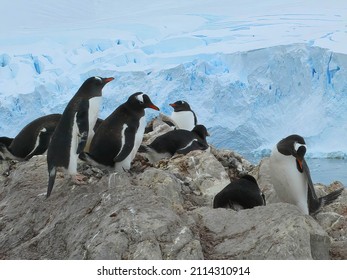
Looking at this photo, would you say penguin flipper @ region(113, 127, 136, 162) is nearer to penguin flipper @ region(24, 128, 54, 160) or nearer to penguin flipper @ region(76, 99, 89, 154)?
penguin flipper @ region(76, 99, 89, 154)

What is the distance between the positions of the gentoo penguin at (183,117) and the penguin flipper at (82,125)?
110 inches

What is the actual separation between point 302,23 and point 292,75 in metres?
1.91

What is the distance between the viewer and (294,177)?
3389 mm

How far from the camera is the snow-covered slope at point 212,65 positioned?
766 cm

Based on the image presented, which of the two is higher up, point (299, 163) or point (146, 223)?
point (146, 223)

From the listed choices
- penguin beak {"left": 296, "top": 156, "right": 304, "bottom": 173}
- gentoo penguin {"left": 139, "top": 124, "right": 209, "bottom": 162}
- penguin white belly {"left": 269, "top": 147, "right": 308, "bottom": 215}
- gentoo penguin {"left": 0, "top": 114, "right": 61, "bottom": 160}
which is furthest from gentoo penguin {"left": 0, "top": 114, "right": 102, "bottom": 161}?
penguin beak {"left": 296, "top": 156, "right": 304, "bottom": 173}

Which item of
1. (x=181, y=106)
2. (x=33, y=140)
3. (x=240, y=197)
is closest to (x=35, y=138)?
(x=33, y=140)

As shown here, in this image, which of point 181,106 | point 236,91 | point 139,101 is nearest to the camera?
point 139,101

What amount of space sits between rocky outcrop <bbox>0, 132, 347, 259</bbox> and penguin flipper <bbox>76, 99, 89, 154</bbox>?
131mm

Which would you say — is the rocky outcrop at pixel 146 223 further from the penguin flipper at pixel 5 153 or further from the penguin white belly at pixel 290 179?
the penguin flipper at pixel 5 153

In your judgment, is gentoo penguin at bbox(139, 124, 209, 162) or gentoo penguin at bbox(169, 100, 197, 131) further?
gentoo penguin at bbox(169, 100, 197, 131)

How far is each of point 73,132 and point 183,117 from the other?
9.76ft

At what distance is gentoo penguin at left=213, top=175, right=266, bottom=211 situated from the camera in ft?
9.85

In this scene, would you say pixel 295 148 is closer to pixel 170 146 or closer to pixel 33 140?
pixel 170 146
